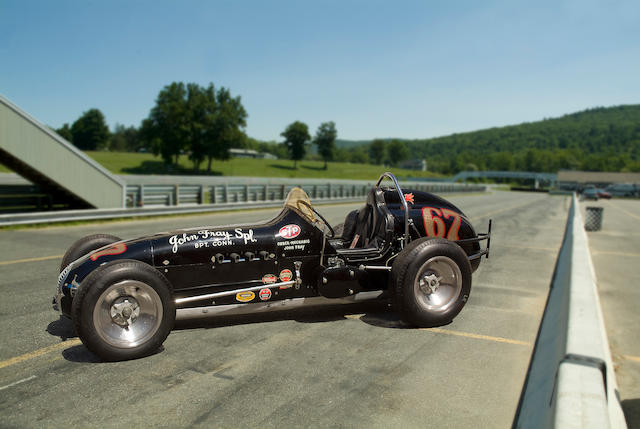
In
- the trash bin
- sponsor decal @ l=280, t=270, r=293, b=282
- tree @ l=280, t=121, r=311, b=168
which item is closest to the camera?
sponsor decal @ l=280, t=270, r=293, b=282

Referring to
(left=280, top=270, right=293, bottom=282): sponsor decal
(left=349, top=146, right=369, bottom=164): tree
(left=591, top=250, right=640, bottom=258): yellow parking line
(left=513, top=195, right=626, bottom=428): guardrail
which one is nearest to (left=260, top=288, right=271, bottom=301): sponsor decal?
(left=280, top=270, right=293, bottom=282): sponsor decal

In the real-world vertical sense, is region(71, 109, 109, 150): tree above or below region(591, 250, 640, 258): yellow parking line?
above

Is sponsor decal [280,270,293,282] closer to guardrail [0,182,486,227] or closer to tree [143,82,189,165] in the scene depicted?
guardrail [0,182,486,227]

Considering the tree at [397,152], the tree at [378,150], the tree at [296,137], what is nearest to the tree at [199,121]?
the tree at [296,137]

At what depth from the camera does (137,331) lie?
3.96 metres

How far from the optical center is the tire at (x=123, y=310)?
371 centimetres

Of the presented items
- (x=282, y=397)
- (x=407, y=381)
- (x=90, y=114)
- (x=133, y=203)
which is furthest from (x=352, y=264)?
(x=90, y=114)

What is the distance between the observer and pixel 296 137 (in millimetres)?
113812

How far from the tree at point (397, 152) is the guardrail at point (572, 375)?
165 m

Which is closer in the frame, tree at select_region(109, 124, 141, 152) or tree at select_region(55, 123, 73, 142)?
tree at select_region(55, 123, 73, 142)

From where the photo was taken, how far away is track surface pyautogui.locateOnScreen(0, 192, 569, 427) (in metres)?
2.98

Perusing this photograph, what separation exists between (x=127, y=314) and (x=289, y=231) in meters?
1.74

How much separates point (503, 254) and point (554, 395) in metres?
7.77

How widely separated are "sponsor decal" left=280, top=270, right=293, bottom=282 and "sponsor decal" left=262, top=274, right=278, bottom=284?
7cm
